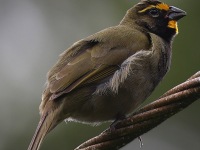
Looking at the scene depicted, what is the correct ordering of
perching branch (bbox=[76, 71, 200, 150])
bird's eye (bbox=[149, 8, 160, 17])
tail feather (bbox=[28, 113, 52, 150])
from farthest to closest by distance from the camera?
bird's eye (bbox=[149, 8, 160, 17]) → tail feather (bbox=[28, 113, 52, 150]) → perching branch (bbox=[76, 71, 200, 150])

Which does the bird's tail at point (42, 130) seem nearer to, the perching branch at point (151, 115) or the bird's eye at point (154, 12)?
the perching branch at point (151, 115)

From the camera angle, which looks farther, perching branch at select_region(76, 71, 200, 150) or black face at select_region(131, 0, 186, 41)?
black face at select_region(131, 0, 186, 41)

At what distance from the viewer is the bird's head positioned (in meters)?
8.70

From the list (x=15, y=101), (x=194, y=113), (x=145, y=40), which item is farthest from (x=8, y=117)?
(x=145, y=40)

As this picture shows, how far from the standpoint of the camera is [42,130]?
711 cm

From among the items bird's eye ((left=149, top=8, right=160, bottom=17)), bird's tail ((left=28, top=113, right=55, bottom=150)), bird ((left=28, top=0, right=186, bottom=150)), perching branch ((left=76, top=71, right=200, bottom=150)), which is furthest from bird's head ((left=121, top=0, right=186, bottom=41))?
perching branch ((left=76, top=71, right=200, bottom=150))

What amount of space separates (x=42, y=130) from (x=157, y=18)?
8.06 ft

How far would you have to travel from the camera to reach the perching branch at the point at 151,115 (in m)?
5.92

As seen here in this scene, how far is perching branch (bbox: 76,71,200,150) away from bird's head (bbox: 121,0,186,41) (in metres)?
2.20

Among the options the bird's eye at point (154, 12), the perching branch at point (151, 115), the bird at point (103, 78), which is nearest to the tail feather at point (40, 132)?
the bird at point (103, 78)

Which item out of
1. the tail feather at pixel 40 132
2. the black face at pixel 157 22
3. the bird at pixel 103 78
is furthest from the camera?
the black face at pixel 157 22

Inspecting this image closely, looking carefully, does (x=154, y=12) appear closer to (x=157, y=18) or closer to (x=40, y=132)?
(x=157, y=18)

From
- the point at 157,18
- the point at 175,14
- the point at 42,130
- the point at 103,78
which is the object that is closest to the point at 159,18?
the point at 157,18

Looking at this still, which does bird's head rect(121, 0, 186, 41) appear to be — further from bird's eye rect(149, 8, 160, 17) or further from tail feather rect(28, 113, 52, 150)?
tail feather rect(28, 113, 52, 150)
